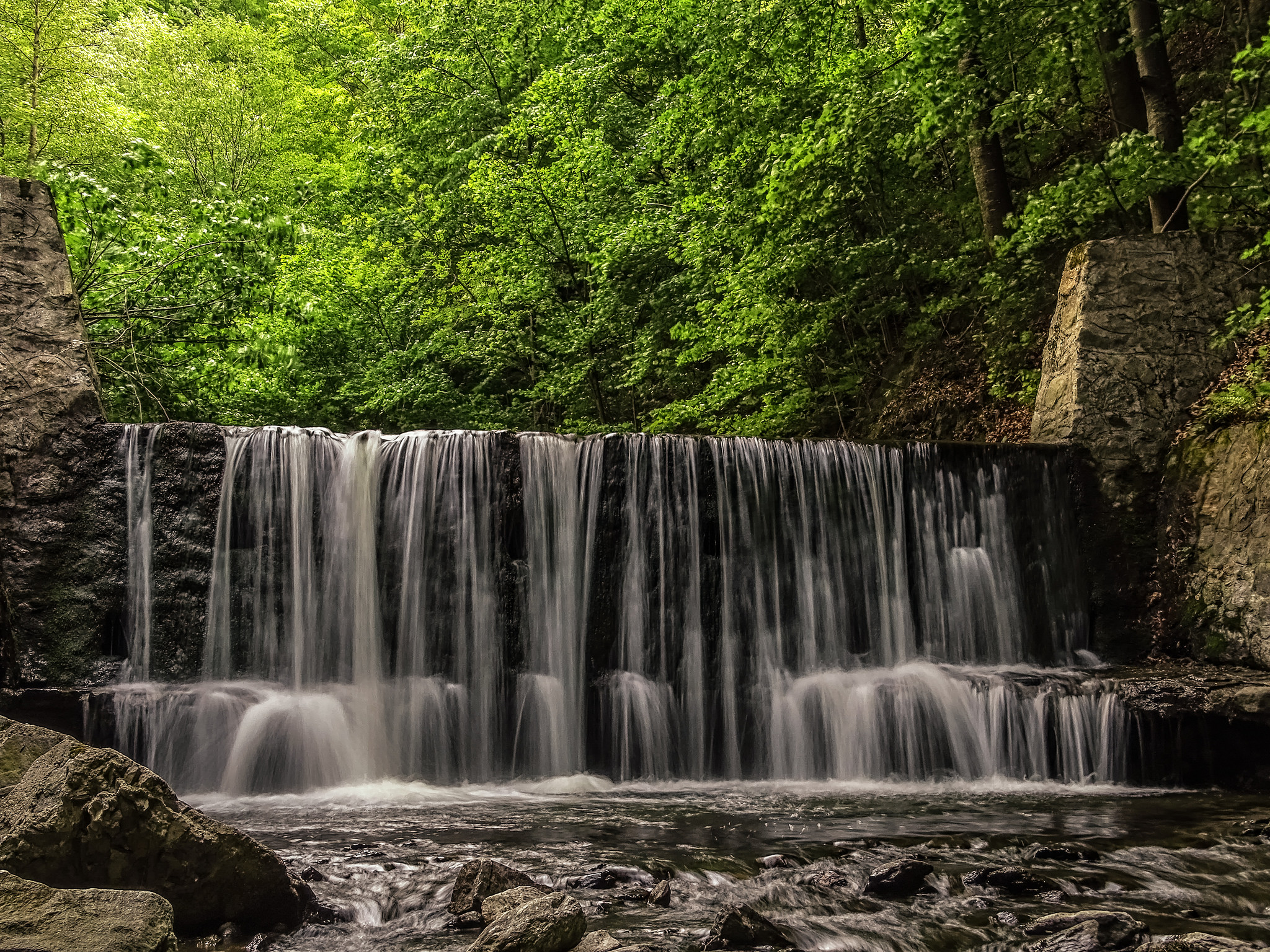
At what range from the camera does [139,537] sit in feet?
29.0

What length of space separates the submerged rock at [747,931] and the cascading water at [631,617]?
182 inches

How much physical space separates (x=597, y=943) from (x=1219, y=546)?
8180 mm

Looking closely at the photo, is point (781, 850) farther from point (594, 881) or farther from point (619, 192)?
point (619, 192)

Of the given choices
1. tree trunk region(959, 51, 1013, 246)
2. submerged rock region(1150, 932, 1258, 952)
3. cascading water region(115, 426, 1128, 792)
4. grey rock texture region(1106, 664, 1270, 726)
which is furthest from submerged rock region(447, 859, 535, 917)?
tree trunk region(959, 51, 1013, 246)

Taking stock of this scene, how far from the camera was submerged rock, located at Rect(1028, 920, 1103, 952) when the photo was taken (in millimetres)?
3805

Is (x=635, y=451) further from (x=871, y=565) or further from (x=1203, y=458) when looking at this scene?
(x=1203, y=458)

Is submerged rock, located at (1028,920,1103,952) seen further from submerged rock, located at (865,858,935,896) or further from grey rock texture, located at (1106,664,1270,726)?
grey rock texture, located at (1106,664,1270,726)

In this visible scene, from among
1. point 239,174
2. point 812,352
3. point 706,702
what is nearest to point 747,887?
point 706,702

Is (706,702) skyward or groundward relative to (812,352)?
groundward

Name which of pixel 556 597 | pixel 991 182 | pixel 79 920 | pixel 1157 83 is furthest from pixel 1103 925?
pixel 991 182

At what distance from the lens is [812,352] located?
1412 centimetres

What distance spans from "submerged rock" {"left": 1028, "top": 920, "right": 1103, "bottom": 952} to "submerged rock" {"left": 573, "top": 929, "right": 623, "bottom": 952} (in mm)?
1764

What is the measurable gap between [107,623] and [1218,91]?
571 inches

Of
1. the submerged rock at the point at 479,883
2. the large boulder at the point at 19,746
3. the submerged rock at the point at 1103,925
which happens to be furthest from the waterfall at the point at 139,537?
the submerged rock at the point at 1103,925
